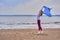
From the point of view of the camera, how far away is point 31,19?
1095 cm

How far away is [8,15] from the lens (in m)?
11.1

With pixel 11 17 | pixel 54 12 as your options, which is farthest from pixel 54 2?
pixel 11 17

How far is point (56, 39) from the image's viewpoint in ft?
20.6

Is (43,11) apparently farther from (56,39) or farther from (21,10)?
(21,10)

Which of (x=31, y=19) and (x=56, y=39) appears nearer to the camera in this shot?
(x=56, y=39)

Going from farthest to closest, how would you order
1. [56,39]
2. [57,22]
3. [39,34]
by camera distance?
[57,22], [39,34], [56,39]

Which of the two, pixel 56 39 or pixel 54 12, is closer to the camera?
pixel 56 39

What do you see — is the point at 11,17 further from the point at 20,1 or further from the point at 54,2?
the point at 54,2

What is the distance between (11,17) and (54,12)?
230cm

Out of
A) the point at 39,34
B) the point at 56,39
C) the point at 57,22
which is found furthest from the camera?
→ the point at 57,22

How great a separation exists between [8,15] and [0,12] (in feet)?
1.48

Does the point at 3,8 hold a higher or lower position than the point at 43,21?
higher

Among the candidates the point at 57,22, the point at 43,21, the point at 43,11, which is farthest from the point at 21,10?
the point at 43,11

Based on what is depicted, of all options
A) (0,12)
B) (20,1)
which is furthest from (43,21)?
(0,12)
